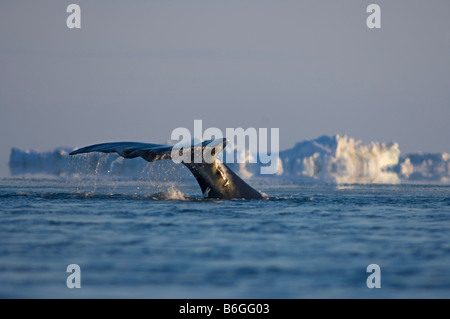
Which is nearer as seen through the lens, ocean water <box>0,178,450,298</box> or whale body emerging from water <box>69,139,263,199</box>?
ocean water <box>0,178,450,298</box>

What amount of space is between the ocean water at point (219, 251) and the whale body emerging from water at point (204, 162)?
36.0 inches

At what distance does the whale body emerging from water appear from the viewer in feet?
56.9

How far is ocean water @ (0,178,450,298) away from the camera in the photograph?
8.72 m

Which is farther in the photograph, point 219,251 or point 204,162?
point 204,162

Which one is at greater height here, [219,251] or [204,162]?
[204,162]

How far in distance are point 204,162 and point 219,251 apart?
24.2ft

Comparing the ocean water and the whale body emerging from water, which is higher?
the whale body emerging from water

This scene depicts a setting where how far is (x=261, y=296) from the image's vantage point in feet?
27.3

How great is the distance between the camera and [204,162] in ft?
60.9

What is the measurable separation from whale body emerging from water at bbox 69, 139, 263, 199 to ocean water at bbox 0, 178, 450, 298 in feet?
3.00

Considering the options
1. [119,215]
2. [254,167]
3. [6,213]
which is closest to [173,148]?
[119,215]
